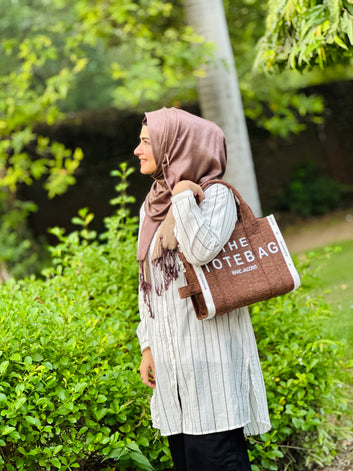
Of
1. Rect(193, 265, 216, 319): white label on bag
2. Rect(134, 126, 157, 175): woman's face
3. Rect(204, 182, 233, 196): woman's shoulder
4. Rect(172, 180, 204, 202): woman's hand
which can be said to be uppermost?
Rect(134, 126, 157, 175): woman's face

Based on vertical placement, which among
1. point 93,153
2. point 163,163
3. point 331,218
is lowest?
point 331,218

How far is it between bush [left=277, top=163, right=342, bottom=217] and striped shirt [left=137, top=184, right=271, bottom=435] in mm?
10141

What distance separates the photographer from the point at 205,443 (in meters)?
2.47

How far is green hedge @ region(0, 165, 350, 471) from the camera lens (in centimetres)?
276

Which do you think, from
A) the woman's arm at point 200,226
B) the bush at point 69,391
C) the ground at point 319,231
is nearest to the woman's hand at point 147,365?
the bush at point 69,391

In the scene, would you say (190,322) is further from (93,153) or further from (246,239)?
(93,153)

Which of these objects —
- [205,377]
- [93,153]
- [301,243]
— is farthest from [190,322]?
[93,153]

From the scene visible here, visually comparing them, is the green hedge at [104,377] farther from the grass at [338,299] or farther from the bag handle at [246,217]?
the bag handle at [246,217]

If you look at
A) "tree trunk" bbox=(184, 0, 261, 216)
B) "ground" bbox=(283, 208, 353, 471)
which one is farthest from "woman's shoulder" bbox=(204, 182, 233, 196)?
"ground" bbox=(283, 208, 353, 471)

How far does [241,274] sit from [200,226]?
26 cm

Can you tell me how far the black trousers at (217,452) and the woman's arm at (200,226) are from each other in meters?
0.70

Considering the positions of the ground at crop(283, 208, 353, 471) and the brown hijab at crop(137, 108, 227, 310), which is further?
the ground at crop(283, 208, 353, 471)

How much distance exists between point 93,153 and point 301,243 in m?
4.21

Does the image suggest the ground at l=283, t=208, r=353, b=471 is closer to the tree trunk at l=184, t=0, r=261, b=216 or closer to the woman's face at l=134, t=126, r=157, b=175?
the tree trunk at l=184, t=0, r=261, b=216
